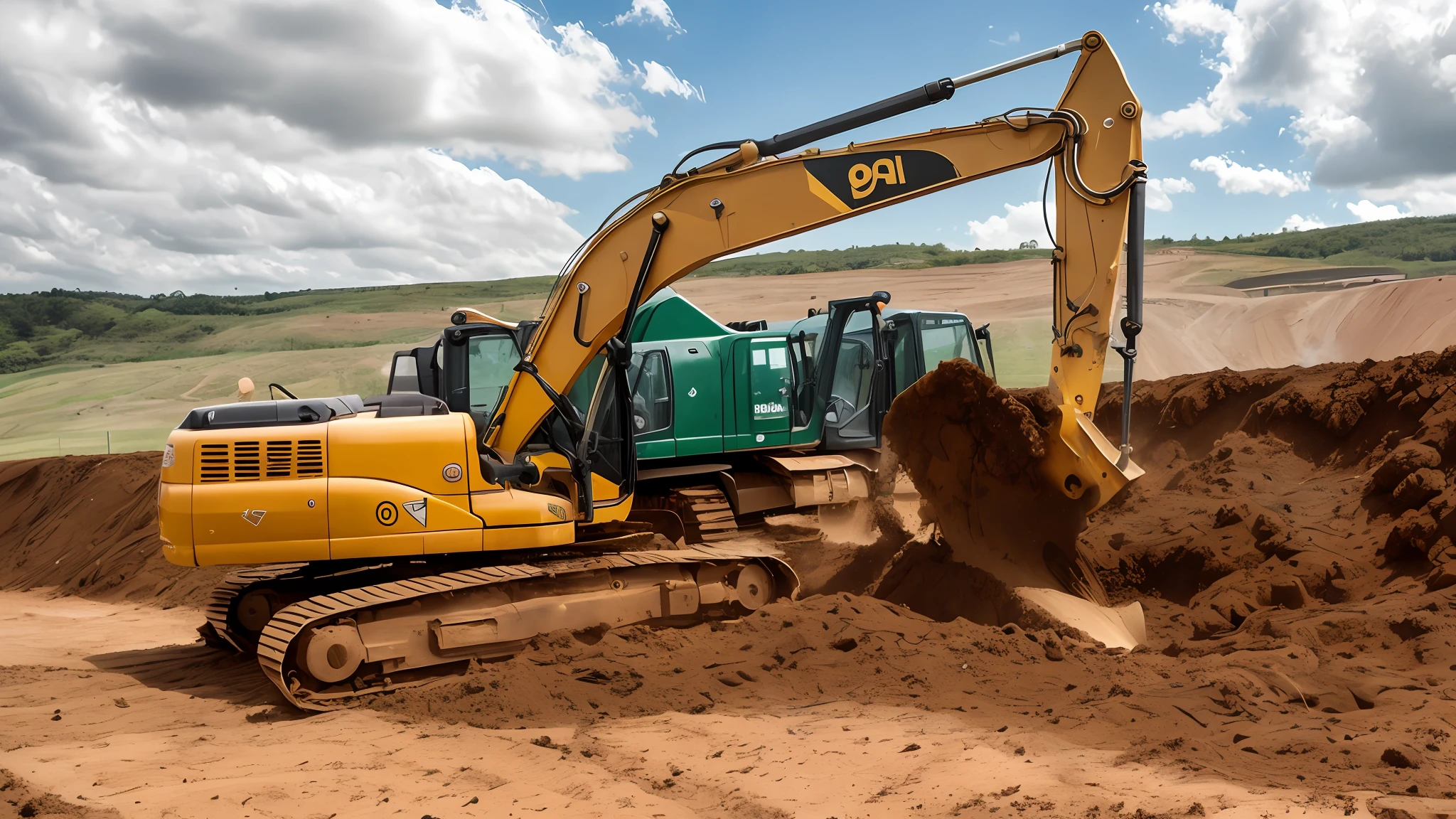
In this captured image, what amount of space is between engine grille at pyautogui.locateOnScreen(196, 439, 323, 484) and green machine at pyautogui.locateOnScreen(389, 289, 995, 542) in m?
4.12

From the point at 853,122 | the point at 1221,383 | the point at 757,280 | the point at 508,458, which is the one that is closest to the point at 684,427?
the point at 508,458

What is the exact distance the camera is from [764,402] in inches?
434

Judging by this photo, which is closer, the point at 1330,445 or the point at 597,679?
the point at 597,679

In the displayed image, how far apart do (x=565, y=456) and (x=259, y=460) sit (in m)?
2.04

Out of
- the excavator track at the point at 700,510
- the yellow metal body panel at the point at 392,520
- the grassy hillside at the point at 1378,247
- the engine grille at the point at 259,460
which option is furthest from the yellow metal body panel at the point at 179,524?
the grassy hillside at the point at 1378,247

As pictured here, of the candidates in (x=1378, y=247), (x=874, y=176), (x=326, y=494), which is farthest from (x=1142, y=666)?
(x=1378, y=247)

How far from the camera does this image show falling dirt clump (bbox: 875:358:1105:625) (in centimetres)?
710

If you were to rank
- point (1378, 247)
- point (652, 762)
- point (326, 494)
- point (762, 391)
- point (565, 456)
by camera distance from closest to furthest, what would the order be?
point (652, 762) → point (326, 494) → point (565, 456) → point (762, 391) → point (1378, 247)

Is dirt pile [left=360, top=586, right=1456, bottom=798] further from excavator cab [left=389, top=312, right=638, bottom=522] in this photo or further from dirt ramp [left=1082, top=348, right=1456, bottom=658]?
excavator cab [left=389, top=312, right=638, bottom=522]

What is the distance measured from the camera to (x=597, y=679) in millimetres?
6230

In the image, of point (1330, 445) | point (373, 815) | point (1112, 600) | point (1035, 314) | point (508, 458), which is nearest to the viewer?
point (373, 815)

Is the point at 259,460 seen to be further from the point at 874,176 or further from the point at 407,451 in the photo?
the point at 874,176

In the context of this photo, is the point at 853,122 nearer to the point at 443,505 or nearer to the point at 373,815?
the point at 443,505

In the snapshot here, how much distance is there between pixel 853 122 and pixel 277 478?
4.66 metres
